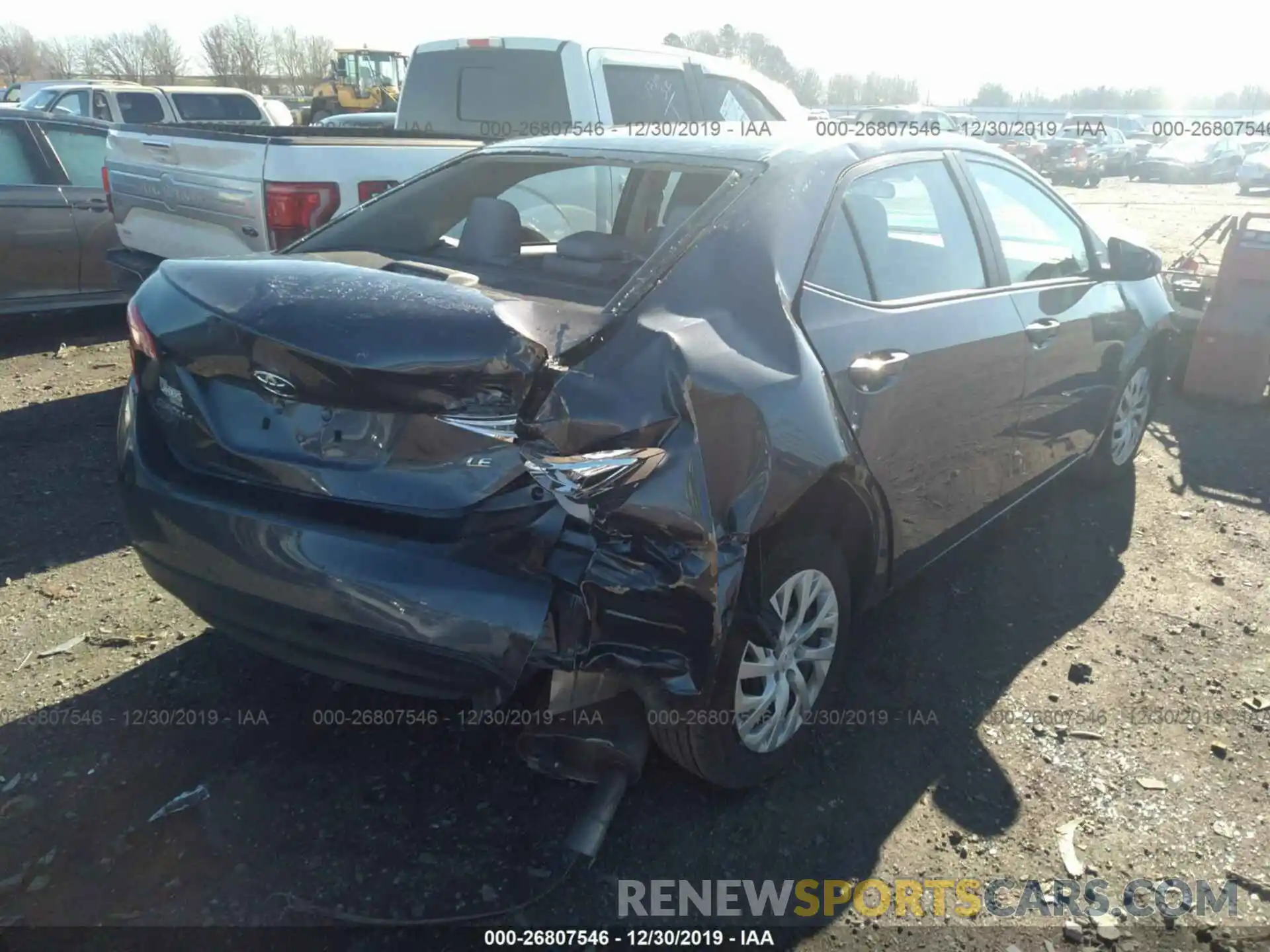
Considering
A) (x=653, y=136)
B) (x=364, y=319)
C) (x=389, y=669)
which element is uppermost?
(x=653, y=136)

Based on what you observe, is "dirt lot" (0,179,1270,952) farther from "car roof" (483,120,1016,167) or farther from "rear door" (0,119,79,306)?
"rear door" (0,119,79,306)

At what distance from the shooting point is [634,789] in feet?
9.13

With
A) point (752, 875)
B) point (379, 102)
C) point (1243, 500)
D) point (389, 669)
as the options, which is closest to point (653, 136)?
point (389, 669)

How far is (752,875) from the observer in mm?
2484

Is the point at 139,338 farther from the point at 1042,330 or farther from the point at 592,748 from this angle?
the point at 1042,330

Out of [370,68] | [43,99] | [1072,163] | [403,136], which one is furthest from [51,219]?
[1072,163]

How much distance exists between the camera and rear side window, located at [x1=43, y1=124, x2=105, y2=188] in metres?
7.43

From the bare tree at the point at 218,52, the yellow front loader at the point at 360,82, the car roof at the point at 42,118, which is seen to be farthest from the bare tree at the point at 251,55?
the car roof at the point at 42,118

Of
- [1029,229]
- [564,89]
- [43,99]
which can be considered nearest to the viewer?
[1029,229]

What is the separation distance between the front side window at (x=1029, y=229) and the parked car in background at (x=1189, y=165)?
117ft

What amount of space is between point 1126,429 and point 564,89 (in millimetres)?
4058

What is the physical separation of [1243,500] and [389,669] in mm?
4600

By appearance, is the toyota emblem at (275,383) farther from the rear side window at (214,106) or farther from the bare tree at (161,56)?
the bare tree at (161,56)

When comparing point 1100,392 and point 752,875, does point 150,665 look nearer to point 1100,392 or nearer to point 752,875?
point 752,875
